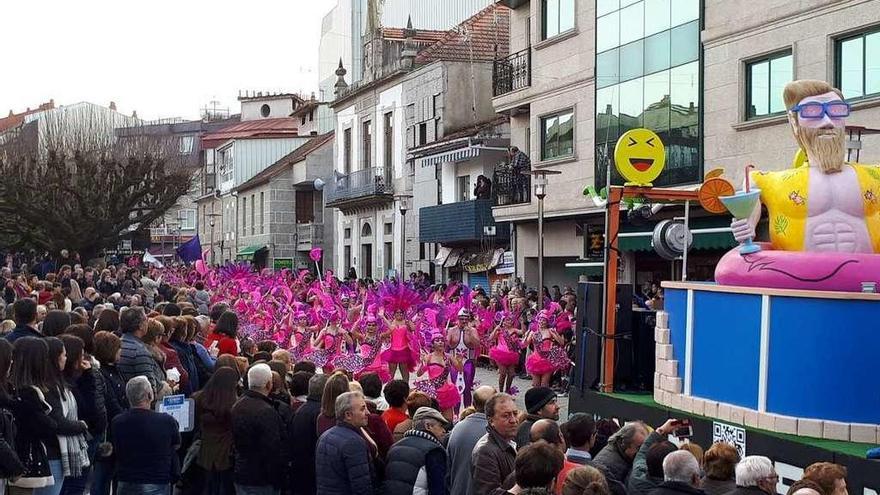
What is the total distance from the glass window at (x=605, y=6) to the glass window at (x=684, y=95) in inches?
103

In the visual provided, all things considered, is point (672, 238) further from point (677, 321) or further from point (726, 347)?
point (726, 347)

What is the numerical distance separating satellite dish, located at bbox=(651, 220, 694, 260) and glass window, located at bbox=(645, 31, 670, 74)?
39.9ft

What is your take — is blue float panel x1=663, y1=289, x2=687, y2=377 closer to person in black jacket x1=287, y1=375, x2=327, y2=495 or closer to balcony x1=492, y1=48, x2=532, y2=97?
person in black jacket x1=287, y1=375, x2=327, y2=495

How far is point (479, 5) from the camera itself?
4625cm

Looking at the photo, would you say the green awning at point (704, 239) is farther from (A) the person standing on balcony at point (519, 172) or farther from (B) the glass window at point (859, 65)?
(A) the person standing on balcony at point (519, 172)

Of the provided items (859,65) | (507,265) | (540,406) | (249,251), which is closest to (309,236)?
(249,251)

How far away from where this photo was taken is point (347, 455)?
6.97m

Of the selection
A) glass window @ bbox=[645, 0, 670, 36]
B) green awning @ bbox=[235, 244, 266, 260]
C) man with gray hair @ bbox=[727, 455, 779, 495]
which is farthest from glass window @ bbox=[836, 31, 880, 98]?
green awning @ bbox=[235, 244, 266, 260]

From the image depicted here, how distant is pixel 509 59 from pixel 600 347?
64.0ft

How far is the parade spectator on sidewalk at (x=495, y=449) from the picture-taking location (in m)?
6.40

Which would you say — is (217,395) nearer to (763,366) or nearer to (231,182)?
(763,366)

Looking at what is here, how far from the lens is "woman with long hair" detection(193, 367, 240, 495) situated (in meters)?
8.30

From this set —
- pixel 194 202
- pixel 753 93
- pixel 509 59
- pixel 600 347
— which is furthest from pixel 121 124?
pixel 600 347

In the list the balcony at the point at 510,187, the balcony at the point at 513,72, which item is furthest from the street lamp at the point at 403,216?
the balcony at the point at 513,72
